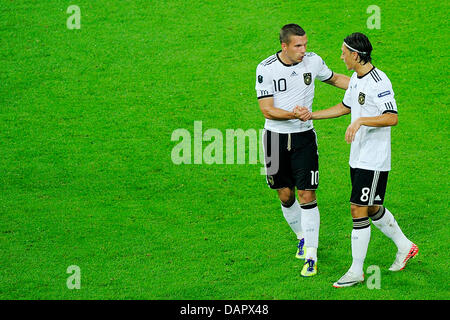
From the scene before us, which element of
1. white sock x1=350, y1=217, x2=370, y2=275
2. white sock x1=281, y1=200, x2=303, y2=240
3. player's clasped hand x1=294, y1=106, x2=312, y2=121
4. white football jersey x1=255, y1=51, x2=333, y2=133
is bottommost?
white sock x1=350, y1=217, x2=370, y2=275

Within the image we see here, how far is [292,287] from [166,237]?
7.18 feet

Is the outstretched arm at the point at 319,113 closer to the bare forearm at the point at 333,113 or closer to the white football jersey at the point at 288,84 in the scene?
the bare forearm at the point at 333,113

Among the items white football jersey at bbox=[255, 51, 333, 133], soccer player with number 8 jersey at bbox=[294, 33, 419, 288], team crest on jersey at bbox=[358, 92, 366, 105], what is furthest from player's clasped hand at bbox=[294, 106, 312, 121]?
team crest on jersey at bbox=[358, 92, 366, 105]

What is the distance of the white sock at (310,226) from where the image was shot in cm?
804

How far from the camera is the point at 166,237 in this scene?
915cm

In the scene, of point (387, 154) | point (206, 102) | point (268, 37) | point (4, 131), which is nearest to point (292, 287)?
point (387, 154)

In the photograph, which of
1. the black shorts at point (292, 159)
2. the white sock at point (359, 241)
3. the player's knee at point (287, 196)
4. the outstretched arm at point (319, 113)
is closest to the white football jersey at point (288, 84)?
the black shorts at point (292, 159)

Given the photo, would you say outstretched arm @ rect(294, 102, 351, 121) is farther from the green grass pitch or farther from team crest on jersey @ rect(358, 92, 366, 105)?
the green grass pitch

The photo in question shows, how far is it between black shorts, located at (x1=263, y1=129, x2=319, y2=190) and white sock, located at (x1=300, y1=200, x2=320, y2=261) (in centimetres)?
24

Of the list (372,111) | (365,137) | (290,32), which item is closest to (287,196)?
(365,137)

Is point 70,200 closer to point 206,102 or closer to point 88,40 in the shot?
point 206,102

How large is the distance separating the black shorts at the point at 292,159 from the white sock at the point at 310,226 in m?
0.24

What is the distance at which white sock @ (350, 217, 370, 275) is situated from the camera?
756 cm

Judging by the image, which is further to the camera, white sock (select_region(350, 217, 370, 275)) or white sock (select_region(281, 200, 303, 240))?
white sock (select_region(281, 200, 303, 240))
